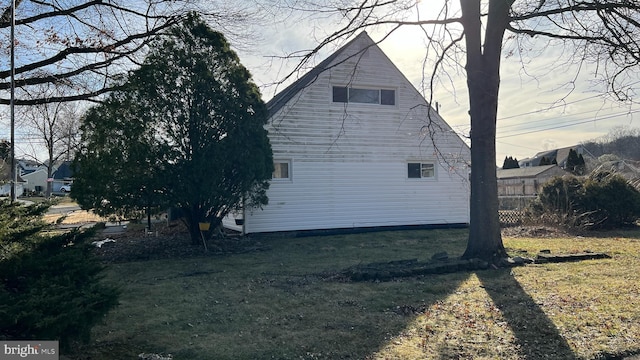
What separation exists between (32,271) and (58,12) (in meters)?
6.87

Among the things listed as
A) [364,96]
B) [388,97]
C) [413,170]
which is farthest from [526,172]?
[364,96]

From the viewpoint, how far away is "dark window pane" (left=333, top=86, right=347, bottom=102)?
14562 millimetres

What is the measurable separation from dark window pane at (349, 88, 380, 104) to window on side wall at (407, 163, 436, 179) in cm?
Result: 266

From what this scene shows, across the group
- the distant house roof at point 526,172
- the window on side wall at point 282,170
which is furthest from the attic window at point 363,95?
the distant house roof at point 526,172

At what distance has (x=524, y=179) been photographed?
1478 inches

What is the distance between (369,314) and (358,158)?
986cm

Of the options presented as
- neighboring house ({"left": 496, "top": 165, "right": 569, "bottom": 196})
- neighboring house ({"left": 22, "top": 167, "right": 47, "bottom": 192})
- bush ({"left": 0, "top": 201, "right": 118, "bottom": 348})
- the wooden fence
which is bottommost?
the wooden fence

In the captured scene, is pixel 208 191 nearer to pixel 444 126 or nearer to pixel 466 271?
pixel 466 271

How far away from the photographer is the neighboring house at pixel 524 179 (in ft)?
109

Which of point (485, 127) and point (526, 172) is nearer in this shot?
point (485, 127)

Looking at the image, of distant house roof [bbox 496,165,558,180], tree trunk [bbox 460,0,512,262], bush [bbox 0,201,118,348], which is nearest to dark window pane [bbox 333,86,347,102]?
tree trunk [bbox 460,0,512,262]

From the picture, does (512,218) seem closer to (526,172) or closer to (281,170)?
(281,170)

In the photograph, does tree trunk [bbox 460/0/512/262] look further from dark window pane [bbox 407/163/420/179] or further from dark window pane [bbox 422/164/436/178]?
dark window pane [bbox 422/164/436/178]

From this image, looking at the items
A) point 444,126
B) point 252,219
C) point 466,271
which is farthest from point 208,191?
point 444,126
